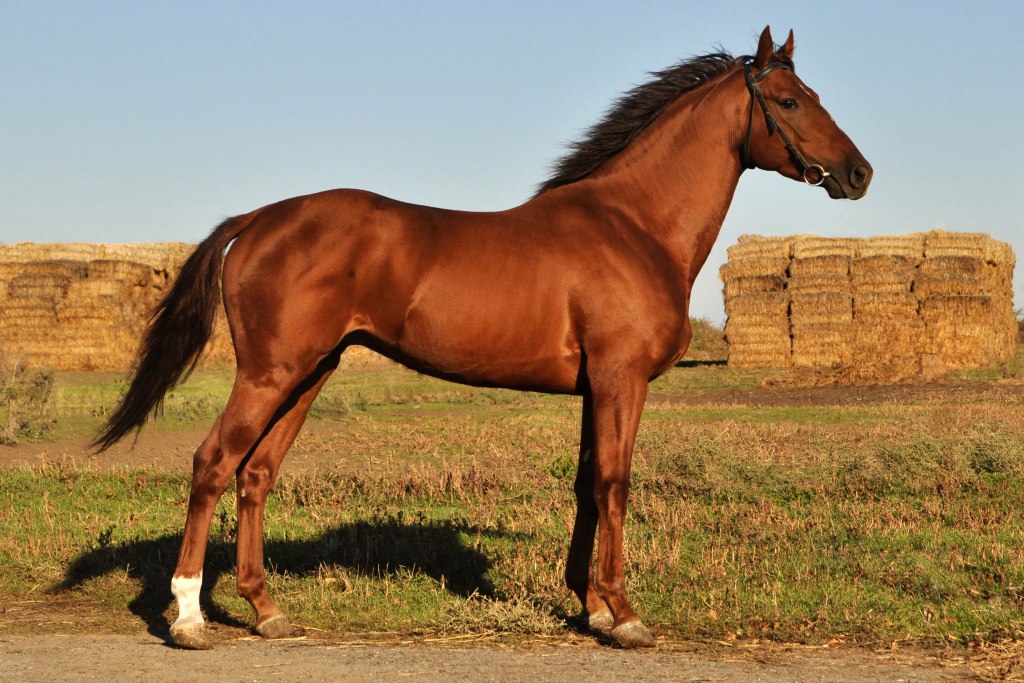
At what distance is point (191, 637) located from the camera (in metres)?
5.07

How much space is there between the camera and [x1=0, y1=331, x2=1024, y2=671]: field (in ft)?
18.7

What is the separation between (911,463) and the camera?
963cm

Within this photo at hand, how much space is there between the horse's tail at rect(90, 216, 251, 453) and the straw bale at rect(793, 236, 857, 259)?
24.1m

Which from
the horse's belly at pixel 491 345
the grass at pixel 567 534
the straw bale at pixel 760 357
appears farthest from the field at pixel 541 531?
the straw bale at pixel 760 357

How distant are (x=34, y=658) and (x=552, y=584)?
2.84 metres

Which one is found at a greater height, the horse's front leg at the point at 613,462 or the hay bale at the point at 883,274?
the hay bale at the point at 883,274

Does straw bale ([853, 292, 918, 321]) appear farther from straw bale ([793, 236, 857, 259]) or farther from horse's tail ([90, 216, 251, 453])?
horse's tail ([90, 216, 251, 453])

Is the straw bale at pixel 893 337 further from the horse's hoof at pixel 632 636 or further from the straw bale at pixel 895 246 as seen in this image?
the horse's hoof at pixel 632 636

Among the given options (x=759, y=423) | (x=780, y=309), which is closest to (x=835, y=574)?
(x=759, y=423)

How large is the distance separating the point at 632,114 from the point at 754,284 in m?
23.2

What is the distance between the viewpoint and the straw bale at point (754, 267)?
1125 inches

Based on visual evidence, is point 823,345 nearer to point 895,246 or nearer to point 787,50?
point 895,246

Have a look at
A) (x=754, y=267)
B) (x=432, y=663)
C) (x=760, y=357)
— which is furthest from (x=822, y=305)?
(x=432, y=663)

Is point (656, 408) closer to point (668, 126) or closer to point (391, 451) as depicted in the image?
point (391, 451)
